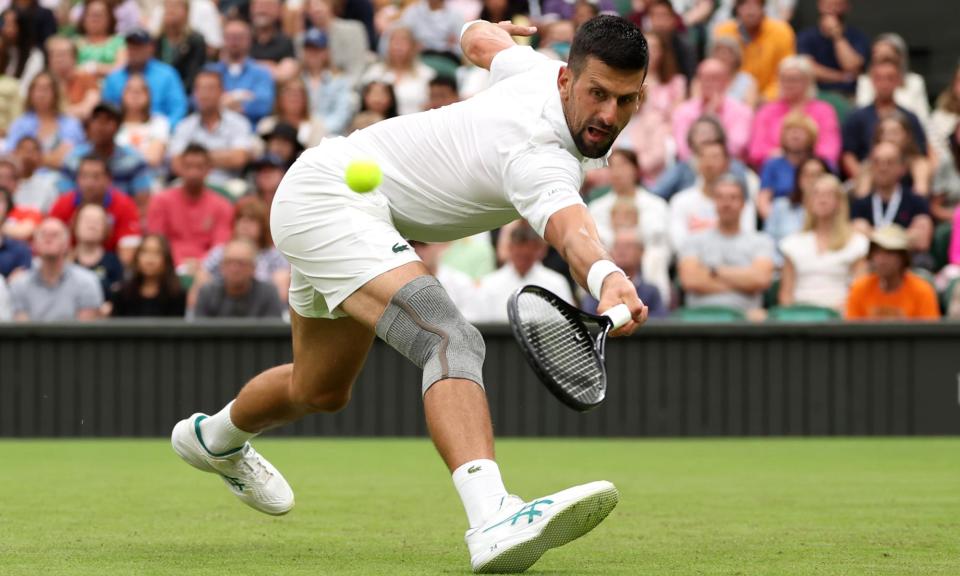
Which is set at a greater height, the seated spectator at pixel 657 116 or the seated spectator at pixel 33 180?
the seated spectator at pixel 657 116

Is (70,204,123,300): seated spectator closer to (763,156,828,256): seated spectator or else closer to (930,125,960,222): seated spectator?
(763,156,828,256): seated spectator

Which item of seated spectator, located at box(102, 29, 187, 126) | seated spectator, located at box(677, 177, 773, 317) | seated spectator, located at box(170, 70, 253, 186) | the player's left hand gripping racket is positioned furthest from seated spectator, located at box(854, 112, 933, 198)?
the player's left hand gripping racket

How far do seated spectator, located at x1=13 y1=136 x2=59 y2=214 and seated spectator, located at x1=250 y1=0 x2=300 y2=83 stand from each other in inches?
92.5

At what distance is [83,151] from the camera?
46.6ft

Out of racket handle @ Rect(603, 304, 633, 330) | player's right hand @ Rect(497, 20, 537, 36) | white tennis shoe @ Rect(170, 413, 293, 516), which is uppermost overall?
player's right hand @ Rect(497, 20, 537, 36)

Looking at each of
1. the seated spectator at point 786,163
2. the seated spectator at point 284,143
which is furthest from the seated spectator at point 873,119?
the seated spectator at point 284,143

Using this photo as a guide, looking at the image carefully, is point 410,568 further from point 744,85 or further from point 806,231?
point 744,85

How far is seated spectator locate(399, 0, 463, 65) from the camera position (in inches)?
611

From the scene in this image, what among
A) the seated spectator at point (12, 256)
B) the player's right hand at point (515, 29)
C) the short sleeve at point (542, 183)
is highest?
the player's right hand at point (515, 29)

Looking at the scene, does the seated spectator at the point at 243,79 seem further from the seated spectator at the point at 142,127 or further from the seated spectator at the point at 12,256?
the seated spectator at the point at 12,256

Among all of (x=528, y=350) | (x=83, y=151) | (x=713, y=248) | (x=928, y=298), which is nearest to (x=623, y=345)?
(x=713, y=248)

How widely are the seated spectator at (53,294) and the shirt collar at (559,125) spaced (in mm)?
7604

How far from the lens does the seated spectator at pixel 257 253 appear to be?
12398mm

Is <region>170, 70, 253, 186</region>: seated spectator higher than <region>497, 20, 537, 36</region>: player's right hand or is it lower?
higher
